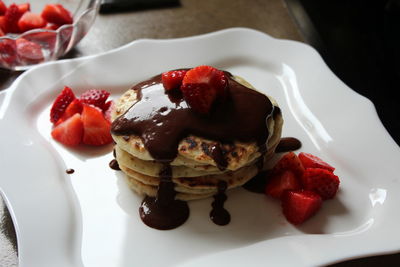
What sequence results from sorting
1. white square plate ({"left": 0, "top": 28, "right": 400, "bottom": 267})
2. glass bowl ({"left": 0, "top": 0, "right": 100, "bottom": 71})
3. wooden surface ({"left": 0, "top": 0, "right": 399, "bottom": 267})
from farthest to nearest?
wooden surface ({"left": 0, "top": 0, "right": 399, "bottom": 267})
glass bowl ({"left": 0, "top": 0, "right": 100, "bottom": 71})
white square plate ({"left": 0, "top": 28, "right": 400, "bottom": 267})

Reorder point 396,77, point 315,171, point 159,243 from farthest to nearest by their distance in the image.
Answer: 1. point 396,77
2. point 315,171
3. point 159,243

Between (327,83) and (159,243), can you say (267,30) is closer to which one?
(327,83)

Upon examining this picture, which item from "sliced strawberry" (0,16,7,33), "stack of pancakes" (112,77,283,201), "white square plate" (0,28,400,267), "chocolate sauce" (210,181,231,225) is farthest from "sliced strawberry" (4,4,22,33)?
"chocolate sauce" (210,181,231,225)

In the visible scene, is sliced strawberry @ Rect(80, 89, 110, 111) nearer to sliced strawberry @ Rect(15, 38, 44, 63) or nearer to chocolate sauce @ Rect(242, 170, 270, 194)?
sliced strawberry @ Rect(15, 38, 44, 63)

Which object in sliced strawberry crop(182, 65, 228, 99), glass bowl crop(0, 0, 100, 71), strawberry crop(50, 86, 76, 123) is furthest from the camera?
glass bowl crop(0, 0, 100, 71)

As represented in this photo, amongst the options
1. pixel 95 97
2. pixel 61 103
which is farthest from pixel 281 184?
pixel 61 103

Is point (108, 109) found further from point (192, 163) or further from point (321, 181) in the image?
point (321, 181)

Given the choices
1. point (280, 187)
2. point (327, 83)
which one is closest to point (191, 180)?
point (280, 187)

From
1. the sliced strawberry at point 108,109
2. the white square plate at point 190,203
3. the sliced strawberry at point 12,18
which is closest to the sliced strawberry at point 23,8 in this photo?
the sliced strawberry at point 12,18
